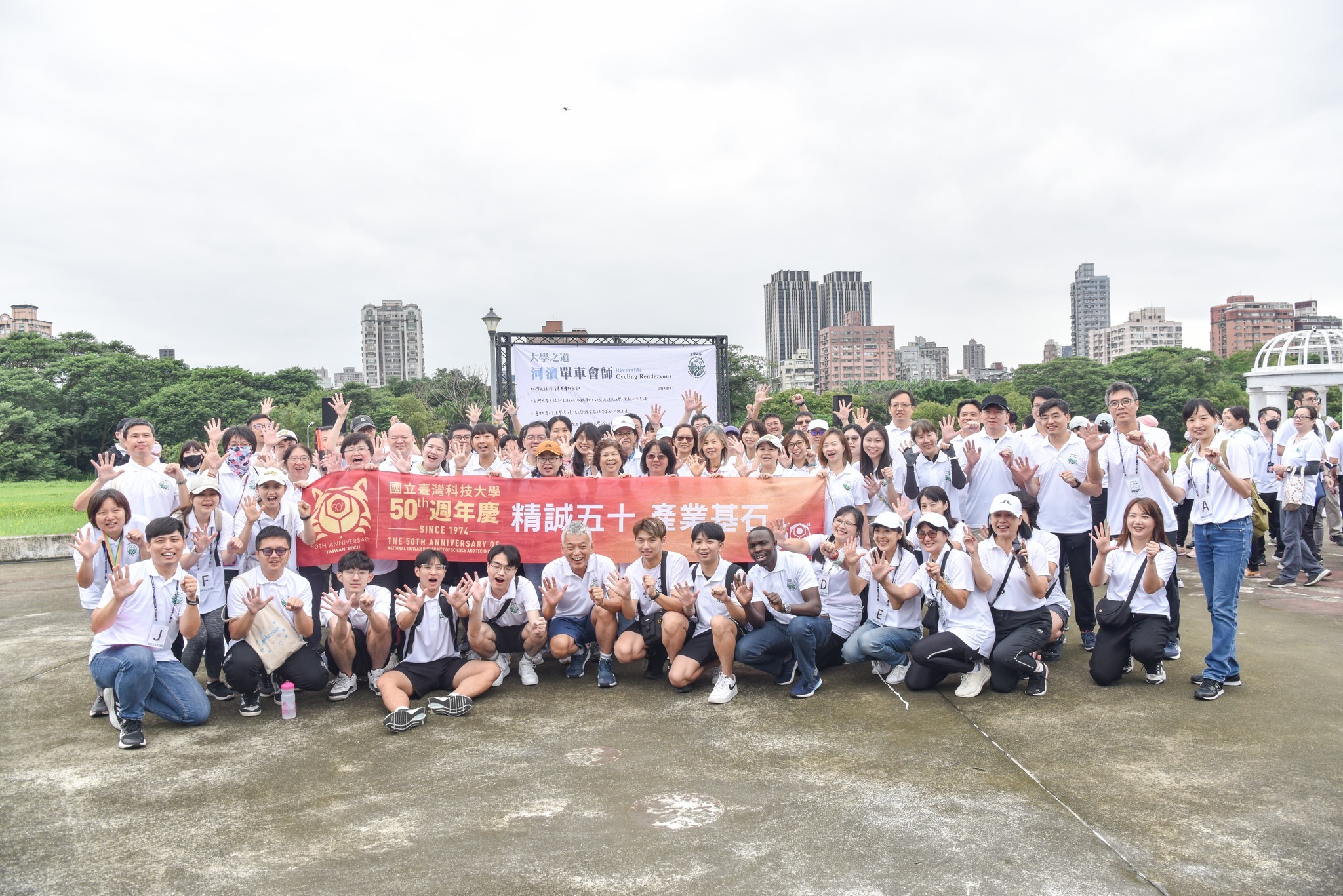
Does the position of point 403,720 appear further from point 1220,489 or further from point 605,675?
point 1220,489

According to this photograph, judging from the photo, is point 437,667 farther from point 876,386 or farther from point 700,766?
point 876,386

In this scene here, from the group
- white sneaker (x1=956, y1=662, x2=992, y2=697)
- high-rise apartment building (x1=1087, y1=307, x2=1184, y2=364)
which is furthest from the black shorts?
high-rise apartment building (x1=1087, y1=307, x2=1184, y2=364)

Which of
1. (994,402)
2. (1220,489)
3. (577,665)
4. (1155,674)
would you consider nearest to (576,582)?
(577,665)

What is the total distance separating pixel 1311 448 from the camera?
375 inches

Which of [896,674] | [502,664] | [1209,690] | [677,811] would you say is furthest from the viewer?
[502,664]

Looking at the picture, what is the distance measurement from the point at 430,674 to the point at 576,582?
3.71 feet

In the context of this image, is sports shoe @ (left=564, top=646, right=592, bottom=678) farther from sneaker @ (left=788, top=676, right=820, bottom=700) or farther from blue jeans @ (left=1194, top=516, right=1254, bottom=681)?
Result: blue jeans @ (left=1194, top=516, right=1254, bottom=681)

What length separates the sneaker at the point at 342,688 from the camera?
5.73 meters

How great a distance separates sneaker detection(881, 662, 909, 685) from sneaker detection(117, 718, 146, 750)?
4470mm

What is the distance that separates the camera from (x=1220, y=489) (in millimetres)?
5586

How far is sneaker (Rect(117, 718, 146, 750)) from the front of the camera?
16.1 feet

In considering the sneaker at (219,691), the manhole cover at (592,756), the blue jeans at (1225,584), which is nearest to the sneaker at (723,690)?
the manhole cover at (592,756)

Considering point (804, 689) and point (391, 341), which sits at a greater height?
point (391, 341)

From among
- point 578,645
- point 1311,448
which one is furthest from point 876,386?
point 578,645
